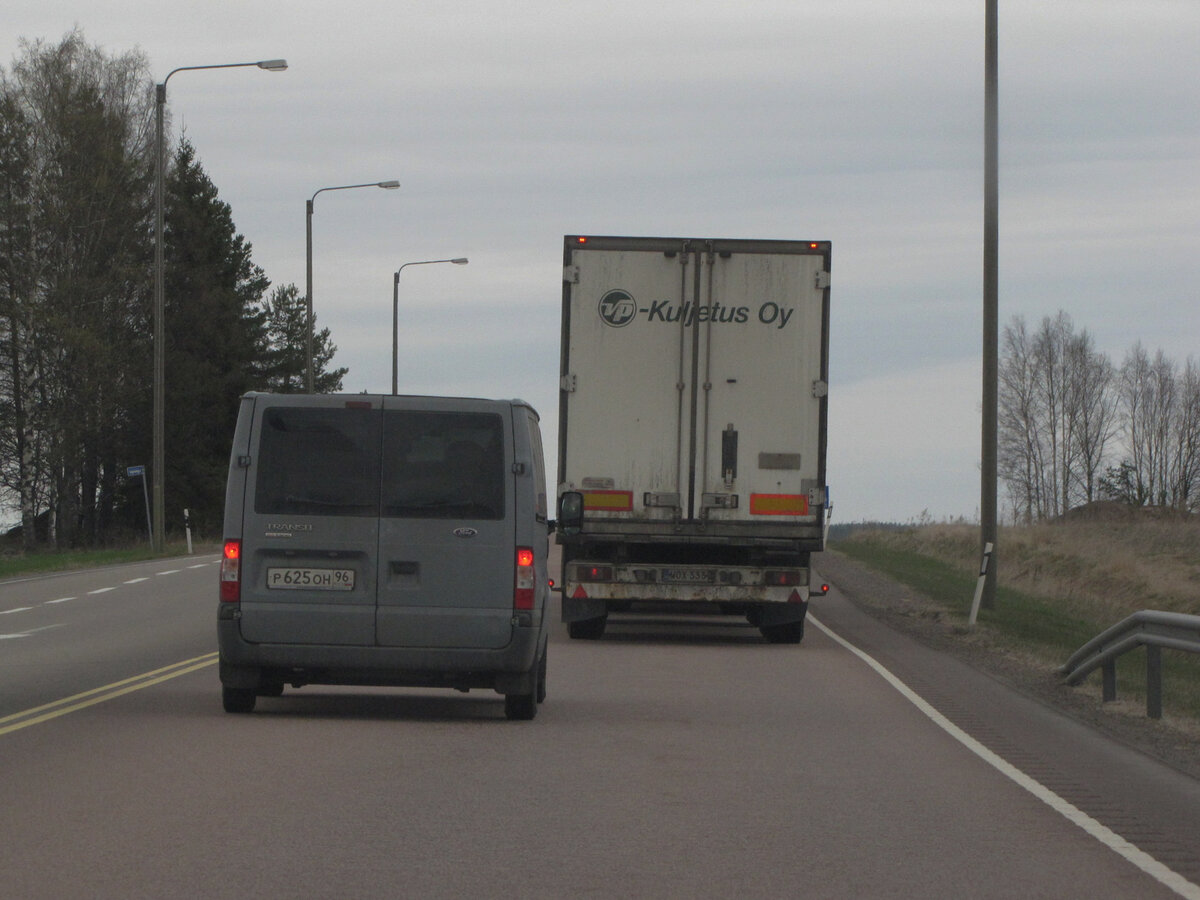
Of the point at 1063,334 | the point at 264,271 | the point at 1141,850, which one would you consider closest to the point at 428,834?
the point at 1141,850

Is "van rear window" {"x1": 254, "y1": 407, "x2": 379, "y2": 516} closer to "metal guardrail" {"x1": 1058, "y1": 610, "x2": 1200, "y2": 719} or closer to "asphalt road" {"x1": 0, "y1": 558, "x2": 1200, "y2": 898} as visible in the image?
"asphalt road" {"x1": 0, "y1": 558, "x2": 1200, "y2": 898}

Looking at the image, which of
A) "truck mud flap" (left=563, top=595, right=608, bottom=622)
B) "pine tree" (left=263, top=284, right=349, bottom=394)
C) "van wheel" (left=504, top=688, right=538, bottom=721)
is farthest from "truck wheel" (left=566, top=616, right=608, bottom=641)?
"pine tree" (left=263, top=284, right=349, bottom=394)

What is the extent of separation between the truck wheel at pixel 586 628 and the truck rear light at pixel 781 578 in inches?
76.7

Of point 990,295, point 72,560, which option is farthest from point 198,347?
point 990,295

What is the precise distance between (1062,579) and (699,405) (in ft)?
83.5

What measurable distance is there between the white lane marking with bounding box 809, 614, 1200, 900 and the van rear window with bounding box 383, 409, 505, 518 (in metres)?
3.40

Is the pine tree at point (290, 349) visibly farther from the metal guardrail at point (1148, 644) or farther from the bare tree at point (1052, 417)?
the metal guardrail at point (1148, 644)

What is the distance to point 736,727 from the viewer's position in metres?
12.0

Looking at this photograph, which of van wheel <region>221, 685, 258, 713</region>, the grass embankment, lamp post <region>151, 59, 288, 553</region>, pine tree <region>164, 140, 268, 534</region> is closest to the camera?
van wheel <region>221, 685, 258, 713</region>

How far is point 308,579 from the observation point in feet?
38.3

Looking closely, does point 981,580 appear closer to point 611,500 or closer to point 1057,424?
point 611,500

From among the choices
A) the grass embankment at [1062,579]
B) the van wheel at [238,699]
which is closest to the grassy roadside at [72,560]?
the grass embankment at [1062,579]

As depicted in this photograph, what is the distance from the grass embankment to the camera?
20156 millimetres

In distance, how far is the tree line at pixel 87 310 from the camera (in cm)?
5203
